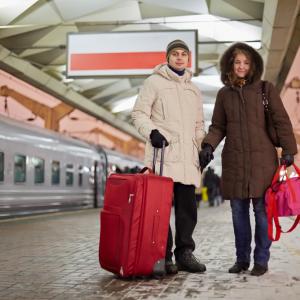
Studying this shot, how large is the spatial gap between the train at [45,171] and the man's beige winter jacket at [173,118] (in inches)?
265

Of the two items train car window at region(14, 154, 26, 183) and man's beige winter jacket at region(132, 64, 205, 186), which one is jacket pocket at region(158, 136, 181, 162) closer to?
man's beige winter jacket at region(132, 64, 205, 186)

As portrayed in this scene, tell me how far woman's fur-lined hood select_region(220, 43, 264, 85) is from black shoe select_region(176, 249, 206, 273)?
1.52 meters

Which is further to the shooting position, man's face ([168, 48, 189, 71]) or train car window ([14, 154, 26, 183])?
train car window ([14, 154, 26, 183])

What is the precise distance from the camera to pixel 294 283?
12.8ft

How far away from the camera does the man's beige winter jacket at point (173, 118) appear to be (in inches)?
174

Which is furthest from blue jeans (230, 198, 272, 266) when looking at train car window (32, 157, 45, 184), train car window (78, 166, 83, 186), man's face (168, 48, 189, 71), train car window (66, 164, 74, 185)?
train car window (78, 166, 83, 186)

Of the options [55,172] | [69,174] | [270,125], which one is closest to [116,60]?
[55,172]

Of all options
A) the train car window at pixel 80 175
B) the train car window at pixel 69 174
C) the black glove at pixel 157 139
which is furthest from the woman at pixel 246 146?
the train car window at pixel 80 175

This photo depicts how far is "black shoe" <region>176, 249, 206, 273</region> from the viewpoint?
4.41 m

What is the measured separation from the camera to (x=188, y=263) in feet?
14.5

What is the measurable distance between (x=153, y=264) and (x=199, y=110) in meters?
1.46

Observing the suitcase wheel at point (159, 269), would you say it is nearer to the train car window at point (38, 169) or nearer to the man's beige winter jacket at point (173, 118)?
the man's beige winter jacket at point (173, 118)

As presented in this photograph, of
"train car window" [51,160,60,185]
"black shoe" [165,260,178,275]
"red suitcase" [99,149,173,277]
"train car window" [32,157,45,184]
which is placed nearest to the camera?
"red suitcase" [99,149,173,277]

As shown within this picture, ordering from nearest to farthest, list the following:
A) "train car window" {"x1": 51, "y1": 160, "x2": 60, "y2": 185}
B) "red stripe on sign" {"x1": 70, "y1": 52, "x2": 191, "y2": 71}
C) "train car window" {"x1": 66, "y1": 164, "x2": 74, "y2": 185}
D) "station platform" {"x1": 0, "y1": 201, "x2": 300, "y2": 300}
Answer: "station platform" {"x1": 0, "y1": 201, "x2": 300, "y2": 300}
"red stripe on sign" {"x1": 70, "y1": 52, "x2": 191, "y2": 71}
"train car window" {"x1": 51, "y1": 160, "x2": 60, "y2": 185}
"train car window" {"x1": 66, "y1": 164, "x2": 74, "y2": 185}
